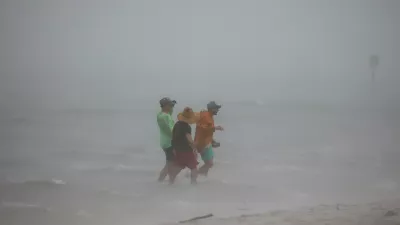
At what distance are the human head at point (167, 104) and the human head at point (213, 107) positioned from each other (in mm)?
188

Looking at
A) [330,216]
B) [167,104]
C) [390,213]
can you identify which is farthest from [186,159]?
[390,213]

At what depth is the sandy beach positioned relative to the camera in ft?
9.98

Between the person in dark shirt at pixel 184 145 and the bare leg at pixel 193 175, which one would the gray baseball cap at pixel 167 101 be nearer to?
the person in dark shirt at pixel 184 145

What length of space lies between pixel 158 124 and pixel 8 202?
87 cm

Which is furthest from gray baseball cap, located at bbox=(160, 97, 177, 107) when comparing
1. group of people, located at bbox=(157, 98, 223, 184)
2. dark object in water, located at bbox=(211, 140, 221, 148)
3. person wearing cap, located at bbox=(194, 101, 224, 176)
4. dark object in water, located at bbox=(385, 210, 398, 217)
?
dark object in water, located at bbox=(385, 210, 398, 217)

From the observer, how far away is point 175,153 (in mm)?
3074

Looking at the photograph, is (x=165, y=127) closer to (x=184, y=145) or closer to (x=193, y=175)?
(x=184, y=145)

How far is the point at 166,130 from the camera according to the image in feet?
10.1

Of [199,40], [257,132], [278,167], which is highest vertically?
[199,40]

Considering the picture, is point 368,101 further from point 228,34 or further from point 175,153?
point 175,153

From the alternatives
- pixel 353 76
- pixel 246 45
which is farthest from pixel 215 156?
pixel 353 76

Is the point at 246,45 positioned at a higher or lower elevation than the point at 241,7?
lower

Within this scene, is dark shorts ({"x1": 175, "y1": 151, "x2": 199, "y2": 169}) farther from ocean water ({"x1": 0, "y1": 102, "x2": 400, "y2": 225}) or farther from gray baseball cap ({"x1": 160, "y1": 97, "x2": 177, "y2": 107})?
gray baseball cap ({"x1": 160, "y1": 97, "x2": 177, "y2": 107})

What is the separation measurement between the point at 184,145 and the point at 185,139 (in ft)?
0.11
